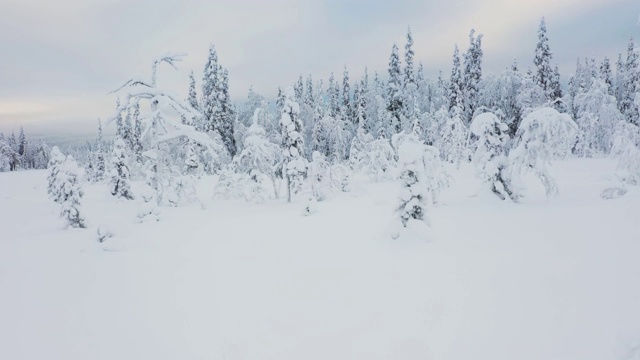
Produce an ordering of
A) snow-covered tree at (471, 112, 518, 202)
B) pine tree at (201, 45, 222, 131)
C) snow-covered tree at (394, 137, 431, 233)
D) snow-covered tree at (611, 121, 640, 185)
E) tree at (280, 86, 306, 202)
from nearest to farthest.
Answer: snow-covered tree at (394, 137, 431, 233)
snow-covered tree at (471, 112, 518, 202)
snow-covered tree at (611, 121, 640, 185)
tree at (280, 86, 306, 202)
pine tree at (201, 45, 222, 131)

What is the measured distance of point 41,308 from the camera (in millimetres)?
6121

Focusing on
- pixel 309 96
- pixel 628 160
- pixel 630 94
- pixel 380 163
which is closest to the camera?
Result: pixel 628 160

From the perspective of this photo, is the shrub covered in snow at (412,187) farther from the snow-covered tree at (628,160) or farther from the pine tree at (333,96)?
the pine tree at (333,96)

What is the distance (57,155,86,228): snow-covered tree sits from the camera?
50.0 ft

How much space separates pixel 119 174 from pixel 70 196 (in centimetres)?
1582

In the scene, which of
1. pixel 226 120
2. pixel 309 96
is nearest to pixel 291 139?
pixel 226 120

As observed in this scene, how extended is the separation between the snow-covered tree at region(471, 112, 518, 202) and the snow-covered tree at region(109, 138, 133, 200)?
27.5 metres

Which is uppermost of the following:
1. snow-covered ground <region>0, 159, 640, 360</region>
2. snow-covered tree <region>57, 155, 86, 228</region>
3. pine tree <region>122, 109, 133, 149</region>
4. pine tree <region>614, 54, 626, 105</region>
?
pine tree <region>614, 54, 626, 105</region>

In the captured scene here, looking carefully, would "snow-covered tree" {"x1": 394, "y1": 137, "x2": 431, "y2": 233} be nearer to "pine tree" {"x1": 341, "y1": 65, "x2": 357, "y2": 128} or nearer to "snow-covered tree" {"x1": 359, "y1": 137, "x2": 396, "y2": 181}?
"snow-covered tree" {"x1": 359, "y1": 137, "x2": 396, "y2": 181}

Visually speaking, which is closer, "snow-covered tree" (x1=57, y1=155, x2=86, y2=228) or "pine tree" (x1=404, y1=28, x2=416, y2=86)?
"snow-covered tree" (x1=57, y1=155, x2=86, y2=228)

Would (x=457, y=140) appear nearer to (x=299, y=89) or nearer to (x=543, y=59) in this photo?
(x=543, y=59)

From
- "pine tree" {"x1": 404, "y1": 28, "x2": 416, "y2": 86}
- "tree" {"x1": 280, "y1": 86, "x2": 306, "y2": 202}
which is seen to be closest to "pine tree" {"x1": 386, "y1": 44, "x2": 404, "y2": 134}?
"pine tree" {"x1": 404, "y1": 28, "x2": 416, "y2": 86}

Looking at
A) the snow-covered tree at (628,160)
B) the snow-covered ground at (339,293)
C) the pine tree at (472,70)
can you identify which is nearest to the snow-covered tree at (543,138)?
the snow-covered ground at (339,293)

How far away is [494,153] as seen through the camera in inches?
581
